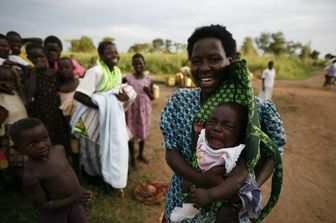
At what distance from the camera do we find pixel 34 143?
1.93 m

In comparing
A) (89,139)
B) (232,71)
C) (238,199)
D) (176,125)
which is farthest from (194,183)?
(89,139)

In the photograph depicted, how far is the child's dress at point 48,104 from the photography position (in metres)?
3.51

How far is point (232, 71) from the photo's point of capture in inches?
51.1

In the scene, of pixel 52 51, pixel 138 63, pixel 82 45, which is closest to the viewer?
pixel 52 51

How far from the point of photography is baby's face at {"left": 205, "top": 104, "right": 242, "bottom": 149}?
4.06 feet

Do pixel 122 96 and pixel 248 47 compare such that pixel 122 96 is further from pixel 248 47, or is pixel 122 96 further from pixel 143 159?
pixel 248 47

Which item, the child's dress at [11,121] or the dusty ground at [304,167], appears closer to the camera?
the child's dress at [11,121]

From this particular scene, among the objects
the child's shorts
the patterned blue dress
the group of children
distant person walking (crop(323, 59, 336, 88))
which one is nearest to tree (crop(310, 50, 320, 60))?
distant person walking (crop(323, 59, 336, 88))

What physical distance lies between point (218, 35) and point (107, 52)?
7.07 ft

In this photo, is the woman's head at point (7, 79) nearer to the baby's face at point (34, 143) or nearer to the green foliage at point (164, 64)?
the baby's face at point (34, 143)

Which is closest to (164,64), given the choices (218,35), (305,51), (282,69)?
(282,69)

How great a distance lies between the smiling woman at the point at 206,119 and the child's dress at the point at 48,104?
2.58 m

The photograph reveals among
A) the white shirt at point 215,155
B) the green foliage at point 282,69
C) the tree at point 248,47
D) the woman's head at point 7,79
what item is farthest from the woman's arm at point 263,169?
the tree at point 248,47

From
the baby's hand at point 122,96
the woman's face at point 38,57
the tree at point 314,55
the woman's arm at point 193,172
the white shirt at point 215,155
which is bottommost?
the tree at point 314,55
